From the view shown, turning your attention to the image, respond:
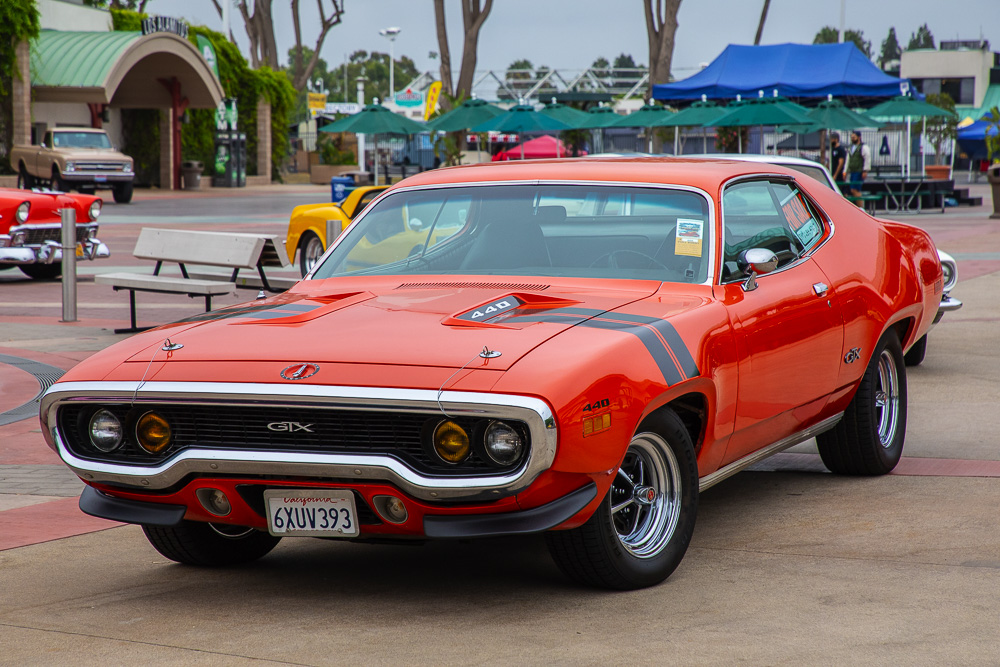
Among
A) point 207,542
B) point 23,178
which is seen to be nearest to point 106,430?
point 207,542

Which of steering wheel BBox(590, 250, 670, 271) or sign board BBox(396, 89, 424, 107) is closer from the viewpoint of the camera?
steering wheel BBox(590, 250, 670, 271)

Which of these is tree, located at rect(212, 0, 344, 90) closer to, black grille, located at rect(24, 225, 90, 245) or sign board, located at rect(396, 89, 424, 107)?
sign board, located at rect(396, 89, 424, 107)

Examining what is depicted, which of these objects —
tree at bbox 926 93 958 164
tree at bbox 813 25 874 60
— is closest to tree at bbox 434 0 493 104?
tree at bbox 926 93 958 164

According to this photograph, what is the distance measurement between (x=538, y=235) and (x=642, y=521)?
4.78 feet

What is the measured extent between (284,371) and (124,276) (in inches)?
328

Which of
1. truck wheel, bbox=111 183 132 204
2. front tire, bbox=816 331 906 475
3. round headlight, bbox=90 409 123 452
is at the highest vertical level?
truck wheel, bbox=111 183 132 204

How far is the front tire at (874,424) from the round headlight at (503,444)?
2725mm

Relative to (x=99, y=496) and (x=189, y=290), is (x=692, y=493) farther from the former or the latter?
(x=189, y=290)

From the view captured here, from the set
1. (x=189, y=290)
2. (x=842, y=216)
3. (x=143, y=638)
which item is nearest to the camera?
(x=143, y=638)

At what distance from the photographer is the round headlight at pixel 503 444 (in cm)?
379

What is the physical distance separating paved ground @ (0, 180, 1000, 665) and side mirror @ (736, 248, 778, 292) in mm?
1035

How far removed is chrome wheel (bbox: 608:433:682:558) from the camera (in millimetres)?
4289

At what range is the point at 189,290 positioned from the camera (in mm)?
11133

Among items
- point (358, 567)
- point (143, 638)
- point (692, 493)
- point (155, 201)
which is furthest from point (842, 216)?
point (155, 201)
